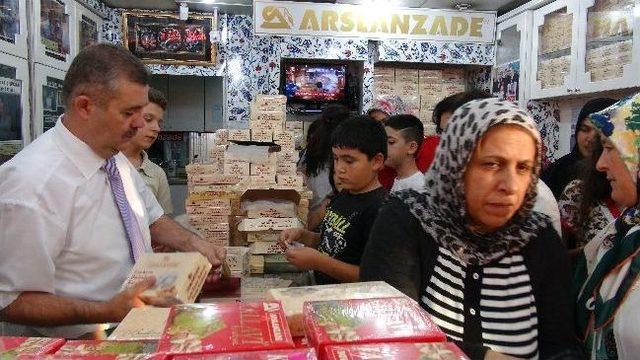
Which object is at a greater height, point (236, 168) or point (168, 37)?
point (168, 37)

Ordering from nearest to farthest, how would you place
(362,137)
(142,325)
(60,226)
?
(142,325) < (60,226) < (362,137)

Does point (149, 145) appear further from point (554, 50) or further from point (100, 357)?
point (554, 50)

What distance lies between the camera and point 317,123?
3732 mm

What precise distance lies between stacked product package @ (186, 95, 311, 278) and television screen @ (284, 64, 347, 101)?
6.56 ft

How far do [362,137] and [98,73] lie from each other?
1.14 metres

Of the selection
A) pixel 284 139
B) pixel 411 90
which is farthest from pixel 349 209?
pixel 411 90

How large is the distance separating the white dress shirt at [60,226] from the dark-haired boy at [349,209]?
71 cm

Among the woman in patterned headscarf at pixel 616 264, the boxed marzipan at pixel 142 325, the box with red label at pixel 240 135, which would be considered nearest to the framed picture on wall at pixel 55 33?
the box with red label at pixel 240 135

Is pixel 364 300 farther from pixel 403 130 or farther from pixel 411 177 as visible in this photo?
pixel 403 130

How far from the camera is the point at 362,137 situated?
2.28 m

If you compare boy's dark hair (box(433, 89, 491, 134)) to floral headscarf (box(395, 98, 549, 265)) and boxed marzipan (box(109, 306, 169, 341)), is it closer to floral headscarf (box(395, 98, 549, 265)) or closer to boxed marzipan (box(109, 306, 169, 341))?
floral headscarf (box(395, 98, 549, 265))

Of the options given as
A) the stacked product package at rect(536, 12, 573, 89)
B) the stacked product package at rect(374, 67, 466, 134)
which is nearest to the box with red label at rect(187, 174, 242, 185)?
the stacked product package at rect(374, 67, 466, 134)

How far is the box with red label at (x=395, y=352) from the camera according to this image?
2.52 ft

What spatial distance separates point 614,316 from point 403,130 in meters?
2.04
